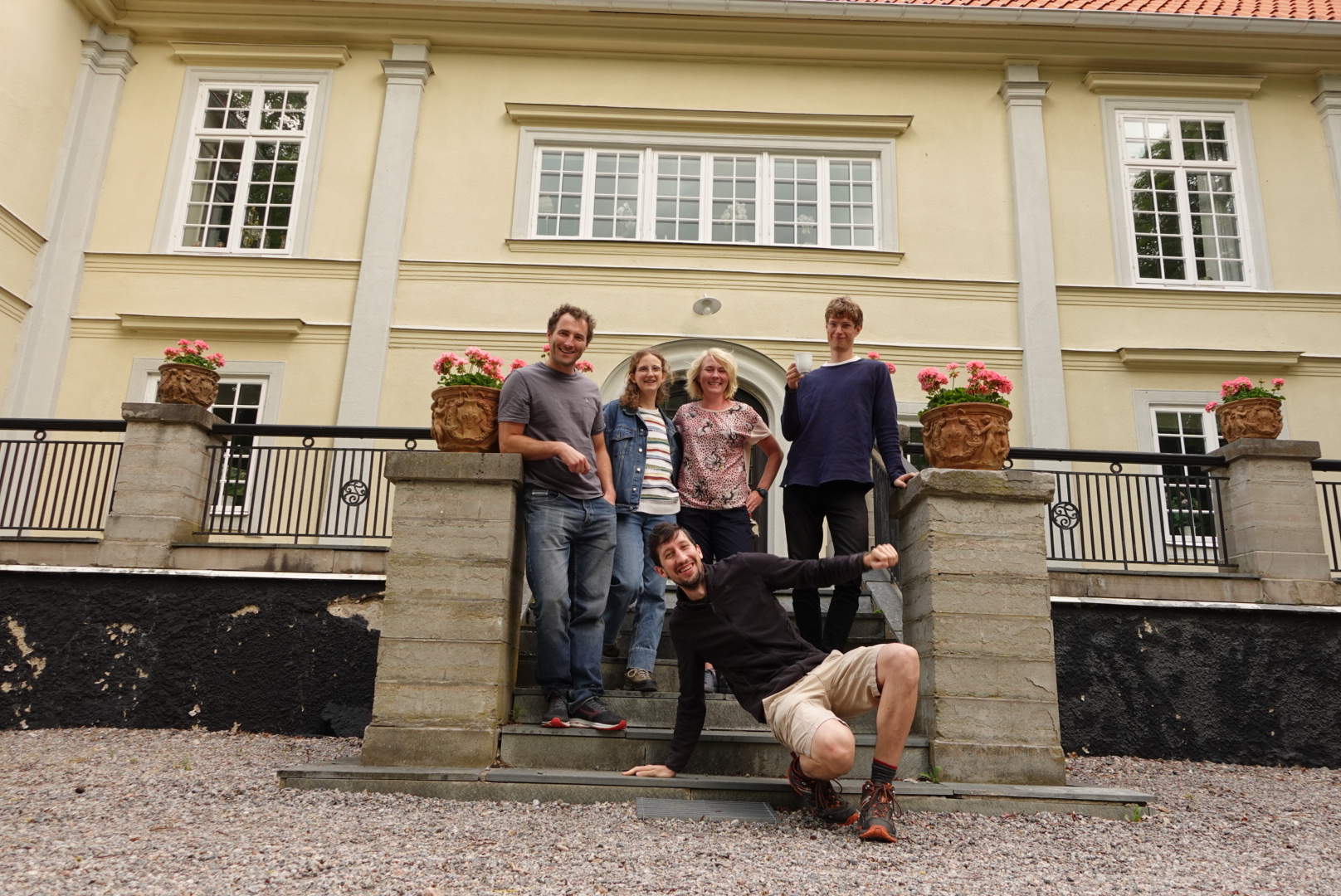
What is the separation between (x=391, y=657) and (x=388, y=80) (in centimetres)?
874

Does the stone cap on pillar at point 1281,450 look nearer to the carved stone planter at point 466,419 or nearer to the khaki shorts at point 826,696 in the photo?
the khaki shorts at point 826,696

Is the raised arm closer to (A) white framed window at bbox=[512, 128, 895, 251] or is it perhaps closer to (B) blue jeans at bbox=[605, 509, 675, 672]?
(B) blue jeans at bbox=[605, 509, 675, 672]

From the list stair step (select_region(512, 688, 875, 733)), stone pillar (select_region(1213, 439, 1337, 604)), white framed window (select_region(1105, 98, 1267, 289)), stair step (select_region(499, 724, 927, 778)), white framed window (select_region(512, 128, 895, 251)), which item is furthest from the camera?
white framed window (select_region(512, 128, 895, 251))

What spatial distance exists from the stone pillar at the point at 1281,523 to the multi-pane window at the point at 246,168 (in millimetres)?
9701

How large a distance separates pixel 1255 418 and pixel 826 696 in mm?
5018

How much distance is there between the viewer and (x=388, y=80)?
11.2 meters

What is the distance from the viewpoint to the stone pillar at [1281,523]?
268 inches

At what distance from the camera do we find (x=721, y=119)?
36.7ft

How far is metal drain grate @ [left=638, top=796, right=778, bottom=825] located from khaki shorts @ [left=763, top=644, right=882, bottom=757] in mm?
313

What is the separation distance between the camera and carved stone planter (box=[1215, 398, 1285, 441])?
23.0 feet

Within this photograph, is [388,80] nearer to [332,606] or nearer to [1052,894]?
[332,606]

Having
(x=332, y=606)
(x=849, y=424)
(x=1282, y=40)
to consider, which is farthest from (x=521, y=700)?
(x=1282, y=40)

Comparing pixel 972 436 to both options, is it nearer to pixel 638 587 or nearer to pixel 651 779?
pixel 638 587

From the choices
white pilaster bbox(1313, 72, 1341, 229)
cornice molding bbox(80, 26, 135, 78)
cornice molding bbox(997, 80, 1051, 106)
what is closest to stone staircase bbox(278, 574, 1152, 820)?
cornice molding bbox(997, 80, 1051, 106)
